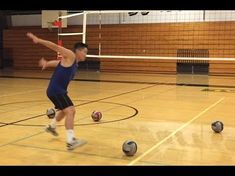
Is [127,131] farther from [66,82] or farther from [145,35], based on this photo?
[145,35]

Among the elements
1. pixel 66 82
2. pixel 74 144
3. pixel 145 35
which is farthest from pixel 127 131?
pixel 145 35

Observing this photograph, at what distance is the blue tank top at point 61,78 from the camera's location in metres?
4.28

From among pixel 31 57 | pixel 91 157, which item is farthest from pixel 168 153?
pixel 31 57

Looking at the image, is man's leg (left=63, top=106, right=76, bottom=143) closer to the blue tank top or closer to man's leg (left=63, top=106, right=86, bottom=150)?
man's leg (left=63, top=106, right=86, bottom=150)

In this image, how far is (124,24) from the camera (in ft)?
59.5

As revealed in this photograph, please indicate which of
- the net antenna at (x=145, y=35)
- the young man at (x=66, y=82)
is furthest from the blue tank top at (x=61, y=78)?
the net antenna at (x=145, y=35)

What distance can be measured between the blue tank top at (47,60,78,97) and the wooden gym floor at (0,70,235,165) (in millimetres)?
694

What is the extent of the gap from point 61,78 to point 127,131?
1.46 meters

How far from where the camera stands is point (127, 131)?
519 centimetres

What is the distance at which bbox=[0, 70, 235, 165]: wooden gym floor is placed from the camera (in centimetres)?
373

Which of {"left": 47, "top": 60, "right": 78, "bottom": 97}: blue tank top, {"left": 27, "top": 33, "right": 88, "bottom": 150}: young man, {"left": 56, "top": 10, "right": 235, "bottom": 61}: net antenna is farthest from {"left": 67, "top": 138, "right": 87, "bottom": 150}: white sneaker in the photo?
{"left": 56, "top": 10, "right": 235, "bottom": 61}: net antenna

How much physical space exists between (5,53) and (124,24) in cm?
837

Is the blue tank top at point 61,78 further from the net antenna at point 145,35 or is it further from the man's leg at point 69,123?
the net antenna at point 145,35

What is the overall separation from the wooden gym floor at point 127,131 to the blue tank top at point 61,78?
0.69 metres
